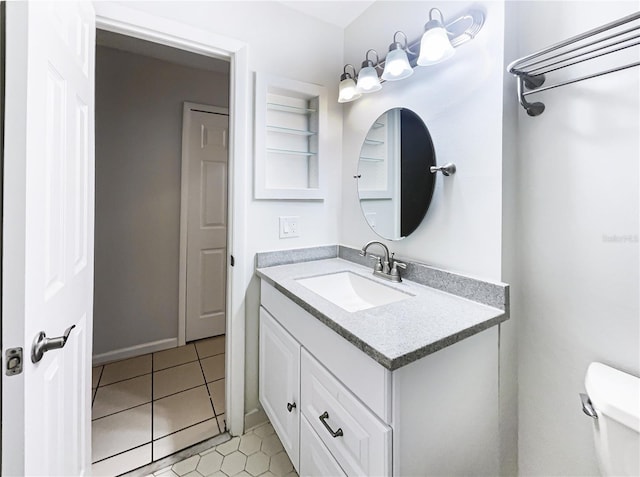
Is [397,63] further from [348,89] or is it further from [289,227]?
[289,227]

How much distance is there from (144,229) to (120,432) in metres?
1.35

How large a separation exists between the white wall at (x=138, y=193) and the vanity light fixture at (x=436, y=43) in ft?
6.42

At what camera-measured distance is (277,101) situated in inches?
65.4

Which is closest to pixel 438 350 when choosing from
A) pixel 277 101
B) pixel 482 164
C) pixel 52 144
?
pixel 482 164

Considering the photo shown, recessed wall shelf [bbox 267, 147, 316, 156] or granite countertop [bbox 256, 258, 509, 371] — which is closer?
granite countertop [bbox 256, 258, 509, 371]

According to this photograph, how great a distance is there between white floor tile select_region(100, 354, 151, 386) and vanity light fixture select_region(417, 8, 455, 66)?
251 cm

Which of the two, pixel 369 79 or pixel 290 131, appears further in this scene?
pixel 290 131

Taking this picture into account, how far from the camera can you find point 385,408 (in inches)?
29.4

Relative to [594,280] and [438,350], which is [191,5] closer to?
[438,350]

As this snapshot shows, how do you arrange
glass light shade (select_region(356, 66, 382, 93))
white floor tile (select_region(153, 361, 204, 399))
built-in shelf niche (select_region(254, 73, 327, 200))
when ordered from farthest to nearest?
white floor tile (select_region(153, 361, 204, 399)) < built-in shelf niche (select_region(254, 73, 327, 200)) < glass light shade (select_region(356, 66, 382, 93))

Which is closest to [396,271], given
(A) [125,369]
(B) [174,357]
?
(B) [174,357]

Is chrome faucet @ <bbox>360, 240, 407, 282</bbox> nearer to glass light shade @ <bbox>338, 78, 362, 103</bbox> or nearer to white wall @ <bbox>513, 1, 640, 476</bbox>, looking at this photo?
white wall @ <bbox>513, 1, 640, 476</bbox>

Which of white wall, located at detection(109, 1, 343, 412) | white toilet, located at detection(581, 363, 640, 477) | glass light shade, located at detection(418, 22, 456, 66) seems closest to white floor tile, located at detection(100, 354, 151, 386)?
white wall, located at detection(109, 1, 343, 412)

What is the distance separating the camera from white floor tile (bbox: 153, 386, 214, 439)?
5.23 feet
